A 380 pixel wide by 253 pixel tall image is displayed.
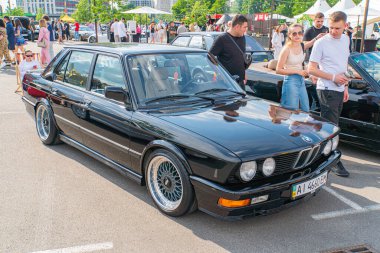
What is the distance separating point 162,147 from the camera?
3.53 metres

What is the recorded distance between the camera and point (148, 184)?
3.83m

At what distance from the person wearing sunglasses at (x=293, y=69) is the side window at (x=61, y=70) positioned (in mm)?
2905

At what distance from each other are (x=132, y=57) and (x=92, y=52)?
849mm

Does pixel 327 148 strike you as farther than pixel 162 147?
Yes

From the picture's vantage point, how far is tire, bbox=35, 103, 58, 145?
5.52 metres

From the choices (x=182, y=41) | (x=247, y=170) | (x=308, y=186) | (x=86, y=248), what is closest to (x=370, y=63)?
(x=308, y=186)

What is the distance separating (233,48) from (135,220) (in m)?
3.07

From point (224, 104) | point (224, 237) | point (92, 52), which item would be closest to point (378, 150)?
point (224, 104)

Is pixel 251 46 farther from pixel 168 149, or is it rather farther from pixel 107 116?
pixel 168 149

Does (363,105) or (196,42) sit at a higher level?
(196,42)

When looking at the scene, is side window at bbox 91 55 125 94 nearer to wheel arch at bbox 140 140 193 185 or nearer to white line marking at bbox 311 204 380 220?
wheel arch at bbox 140 140 193 185

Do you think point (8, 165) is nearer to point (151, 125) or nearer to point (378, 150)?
point (151, 125)

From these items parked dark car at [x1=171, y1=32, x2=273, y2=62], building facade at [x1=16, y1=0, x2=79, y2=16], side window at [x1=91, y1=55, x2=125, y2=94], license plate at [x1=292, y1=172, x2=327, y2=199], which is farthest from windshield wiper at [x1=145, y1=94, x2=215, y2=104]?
building facade at [x1=16, y1=0, x2=79, y2=16]

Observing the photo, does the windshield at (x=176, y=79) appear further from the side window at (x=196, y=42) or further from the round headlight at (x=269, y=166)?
the side window at (x=196, y=42)
